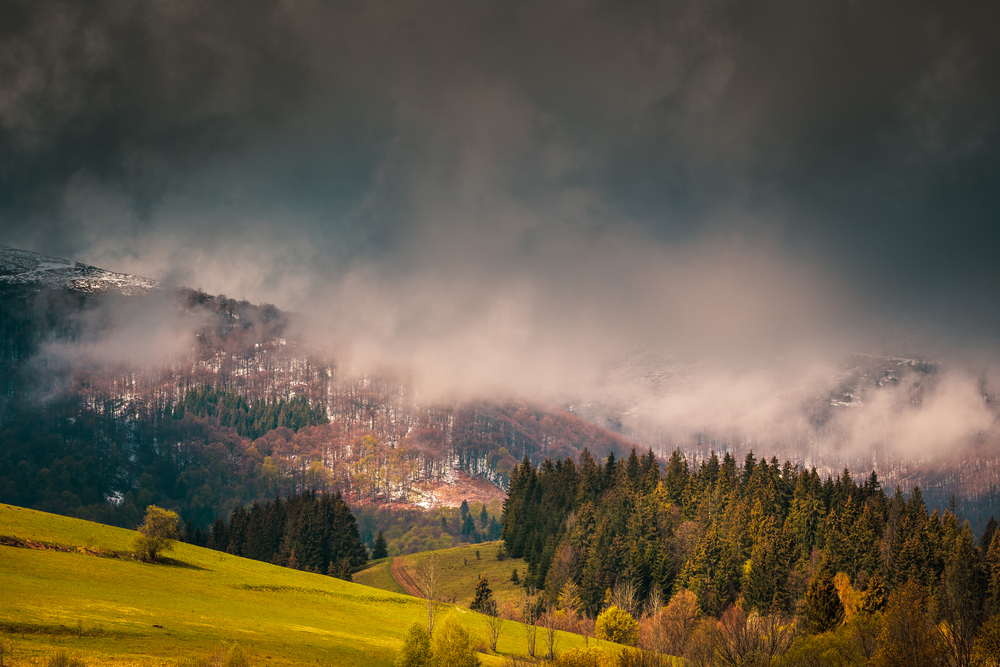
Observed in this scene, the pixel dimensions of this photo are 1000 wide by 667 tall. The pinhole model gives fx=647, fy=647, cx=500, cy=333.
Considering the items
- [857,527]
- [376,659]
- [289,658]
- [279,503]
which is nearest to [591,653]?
[376,659]

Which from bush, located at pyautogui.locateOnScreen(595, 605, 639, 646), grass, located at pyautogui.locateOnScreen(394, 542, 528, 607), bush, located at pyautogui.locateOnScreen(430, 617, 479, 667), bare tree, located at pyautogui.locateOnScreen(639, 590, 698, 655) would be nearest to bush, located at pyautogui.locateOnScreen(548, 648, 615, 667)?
bush, located at pyautogui.locateOnScreen(430, 617, 479, 667)

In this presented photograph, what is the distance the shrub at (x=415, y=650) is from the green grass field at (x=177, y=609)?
2.38 metres

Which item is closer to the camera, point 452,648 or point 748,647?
point 748,647

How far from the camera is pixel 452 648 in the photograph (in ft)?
210

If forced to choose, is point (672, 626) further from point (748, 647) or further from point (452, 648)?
point (452, 648)

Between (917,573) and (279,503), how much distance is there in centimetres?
13192

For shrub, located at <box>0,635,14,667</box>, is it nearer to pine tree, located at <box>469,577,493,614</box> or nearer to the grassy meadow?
pine tree, located at <box>469,577,493,614</box>

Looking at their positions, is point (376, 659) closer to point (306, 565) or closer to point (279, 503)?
point (306, 565)

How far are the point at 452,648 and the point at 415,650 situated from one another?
410cm

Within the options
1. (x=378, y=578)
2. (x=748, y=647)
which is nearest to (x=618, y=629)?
(x=748, y=647)

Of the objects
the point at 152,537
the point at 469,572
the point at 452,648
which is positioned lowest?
the point at 452,648

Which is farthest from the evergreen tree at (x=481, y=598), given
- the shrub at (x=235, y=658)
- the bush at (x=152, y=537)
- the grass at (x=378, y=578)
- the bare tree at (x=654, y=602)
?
the shrub at (x=235, y=658)

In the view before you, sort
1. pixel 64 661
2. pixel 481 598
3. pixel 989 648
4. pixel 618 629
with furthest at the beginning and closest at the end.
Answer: pixel 481 598 → pixel 618 629 → pixel 989 648 → pixel 64 661

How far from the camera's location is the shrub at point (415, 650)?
201 feet
